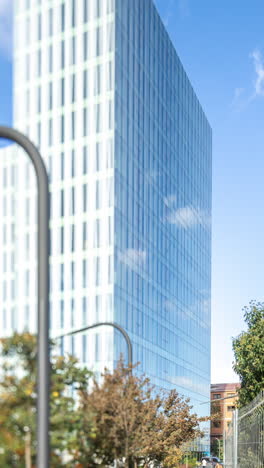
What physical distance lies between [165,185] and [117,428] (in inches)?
2279

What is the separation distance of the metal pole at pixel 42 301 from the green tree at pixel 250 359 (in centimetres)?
3419

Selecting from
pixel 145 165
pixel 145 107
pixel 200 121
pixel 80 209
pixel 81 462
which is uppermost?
pixel 200 121

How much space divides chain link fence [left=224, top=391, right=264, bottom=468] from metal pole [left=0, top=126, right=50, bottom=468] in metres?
14.3

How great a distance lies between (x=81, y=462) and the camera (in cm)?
1628

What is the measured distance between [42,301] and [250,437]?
18343 millimetres

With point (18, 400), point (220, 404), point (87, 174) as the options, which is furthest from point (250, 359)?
point (220, 404)

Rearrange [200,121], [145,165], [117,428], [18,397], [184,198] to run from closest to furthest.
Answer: [18,397]
[117,428]
[145,165]
[184,198]
[200,121]

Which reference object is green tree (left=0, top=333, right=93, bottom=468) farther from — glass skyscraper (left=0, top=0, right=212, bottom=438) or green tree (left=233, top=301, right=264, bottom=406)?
glass skyscraper (left=0, top=0, right=212, bottom=438)

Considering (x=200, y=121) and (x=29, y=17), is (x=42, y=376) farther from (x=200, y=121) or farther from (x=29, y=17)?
(x=200, y=121)

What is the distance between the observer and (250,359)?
138 ft

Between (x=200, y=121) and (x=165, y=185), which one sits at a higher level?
(x=200, y=121)

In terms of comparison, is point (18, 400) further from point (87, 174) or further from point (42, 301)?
point (87, 174)

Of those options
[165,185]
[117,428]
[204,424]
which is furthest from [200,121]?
[117,428]

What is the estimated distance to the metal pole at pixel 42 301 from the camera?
329 inches
